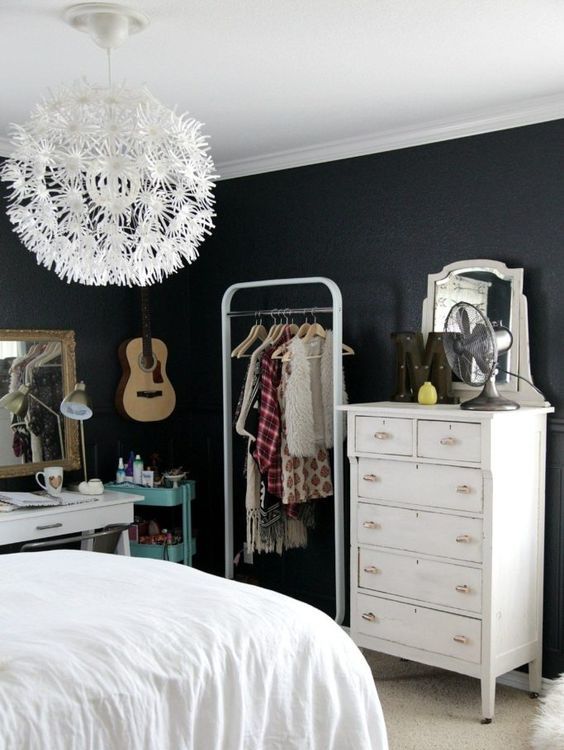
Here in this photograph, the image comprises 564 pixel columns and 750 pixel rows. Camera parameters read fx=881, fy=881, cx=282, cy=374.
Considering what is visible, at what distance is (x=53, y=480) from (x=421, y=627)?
77.9 inches

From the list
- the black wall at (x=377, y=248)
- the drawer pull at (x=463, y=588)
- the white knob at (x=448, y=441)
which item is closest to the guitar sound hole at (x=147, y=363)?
the black wall at (x=377, y=248)

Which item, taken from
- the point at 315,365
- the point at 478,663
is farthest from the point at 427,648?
the point at 315,365

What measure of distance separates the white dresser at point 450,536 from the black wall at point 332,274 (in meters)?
0.25

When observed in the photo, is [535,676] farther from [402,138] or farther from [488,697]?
Result: [402,138]

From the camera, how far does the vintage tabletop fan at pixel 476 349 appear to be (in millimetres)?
3693

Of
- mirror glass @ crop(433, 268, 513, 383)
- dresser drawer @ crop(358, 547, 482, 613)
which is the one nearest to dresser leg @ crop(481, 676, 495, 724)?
dresser drawer @ crop(358, 547, 482, 613)

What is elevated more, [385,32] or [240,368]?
[385,32]

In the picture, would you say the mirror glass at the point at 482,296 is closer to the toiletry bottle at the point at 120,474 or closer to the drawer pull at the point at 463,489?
the drawer pull at the point at 463,489

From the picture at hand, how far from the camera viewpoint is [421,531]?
12.3 feet

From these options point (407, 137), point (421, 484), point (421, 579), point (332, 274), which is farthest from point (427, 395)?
point (407, 137)

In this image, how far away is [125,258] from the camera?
9.11ft

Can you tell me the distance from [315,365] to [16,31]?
2.14m

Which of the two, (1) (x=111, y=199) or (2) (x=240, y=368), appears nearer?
(1) (x=111, y=199)

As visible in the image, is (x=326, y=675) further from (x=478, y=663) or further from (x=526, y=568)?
(x=526, y=568)
